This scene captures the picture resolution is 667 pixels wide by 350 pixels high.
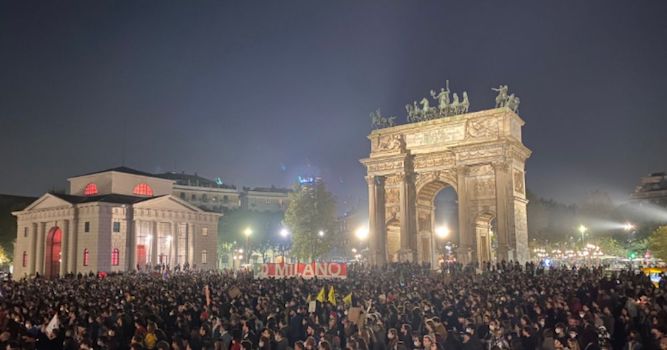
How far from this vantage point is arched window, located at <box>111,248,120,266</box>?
60594 mm

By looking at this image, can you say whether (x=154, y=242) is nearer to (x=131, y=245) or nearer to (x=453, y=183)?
(x=131, y=245)

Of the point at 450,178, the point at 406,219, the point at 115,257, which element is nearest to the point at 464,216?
the point at 450,178

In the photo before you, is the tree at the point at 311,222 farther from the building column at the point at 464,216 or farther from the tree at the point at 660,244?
the tree at the point at 660,244

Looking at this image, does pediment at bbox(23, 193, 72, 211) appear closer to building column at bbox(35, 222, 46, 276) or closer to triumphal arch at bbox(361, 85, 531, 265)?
building column at bbox(35, 222, 46, 276)

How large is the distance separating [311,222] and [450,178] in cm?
2653

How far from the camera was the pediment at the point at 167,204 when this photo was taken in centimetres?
6322

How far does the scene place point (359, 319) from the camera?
16.2 meters

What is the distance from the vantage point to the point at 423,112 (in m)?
49.9

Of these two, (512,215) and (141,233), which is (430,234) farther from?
(141,233)

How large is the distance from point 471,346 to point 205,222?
6199 centimetres

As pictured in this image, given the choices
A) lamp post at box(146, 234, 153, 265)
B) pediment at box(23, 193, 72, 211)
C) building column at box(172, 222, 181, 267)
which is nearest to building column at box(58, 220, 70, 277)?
pediment at box(23, 193, 72, 211)

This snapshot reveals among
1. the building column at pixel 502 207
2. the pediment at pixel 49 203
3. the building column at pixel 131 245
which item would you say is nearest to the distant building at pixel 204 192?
the pediment at pixel 49 203

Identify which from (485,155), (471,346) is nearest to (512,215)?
(485,155)

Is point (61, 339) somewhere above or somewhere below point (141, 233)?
below
